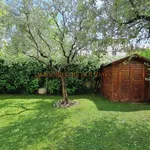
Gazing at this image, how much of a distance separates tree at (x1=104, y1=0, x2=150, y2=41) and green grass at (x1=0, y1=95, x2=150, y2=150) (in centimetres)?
308

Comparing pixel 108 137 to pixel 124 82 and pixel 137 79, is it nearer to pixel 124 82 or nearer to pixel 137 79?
pixel 124 82

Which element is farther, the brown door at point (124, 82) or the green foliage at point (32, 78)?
the green foliage at point (32, 78)

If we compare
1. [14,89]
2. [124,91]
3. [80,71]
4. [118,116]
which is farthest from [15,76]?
[118,116]

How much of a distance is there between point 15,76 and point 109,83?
7.30 metres

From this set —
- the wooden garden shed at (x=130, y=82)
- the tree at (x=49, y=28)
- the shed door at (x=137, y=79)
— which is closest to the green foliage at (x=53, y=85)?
the tree at (x=49, y=28)

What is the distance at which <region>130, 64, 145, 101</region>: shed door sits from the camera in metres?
10.4

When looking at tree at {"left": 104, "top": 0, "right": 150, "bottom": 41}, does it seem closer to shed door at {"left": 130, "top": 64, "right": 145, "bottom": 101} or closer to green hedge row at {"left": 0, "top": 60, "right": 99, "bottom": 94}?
shed door at {"left": 130, "top": 64, "right": 145, "bottom": 101}

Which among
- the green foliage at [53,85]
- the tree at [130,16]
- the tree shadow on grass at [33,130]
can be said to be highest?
the tree at [130,16]

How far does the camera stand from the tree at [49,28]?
26.1 ft

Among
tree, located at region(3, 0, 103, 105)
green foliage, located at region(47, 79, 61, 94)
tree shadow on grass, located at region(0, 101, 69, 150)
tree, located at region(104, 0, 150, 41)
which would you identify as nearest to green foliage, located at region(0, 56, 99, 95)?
green foliage, located at region(47, 79, 61, 94)

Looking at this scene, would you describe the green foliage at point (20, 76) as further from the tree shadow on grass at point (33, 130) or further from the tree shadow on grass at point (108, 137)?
the tree shadow on grass at point (108, 137)

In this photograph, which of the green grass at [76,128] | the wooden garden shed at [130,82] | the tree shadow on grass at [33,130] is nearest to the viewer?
the green grass at [76,128]

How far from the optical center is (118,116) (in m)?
7.25

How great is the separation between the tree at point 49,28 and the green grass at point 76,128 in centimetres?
316
